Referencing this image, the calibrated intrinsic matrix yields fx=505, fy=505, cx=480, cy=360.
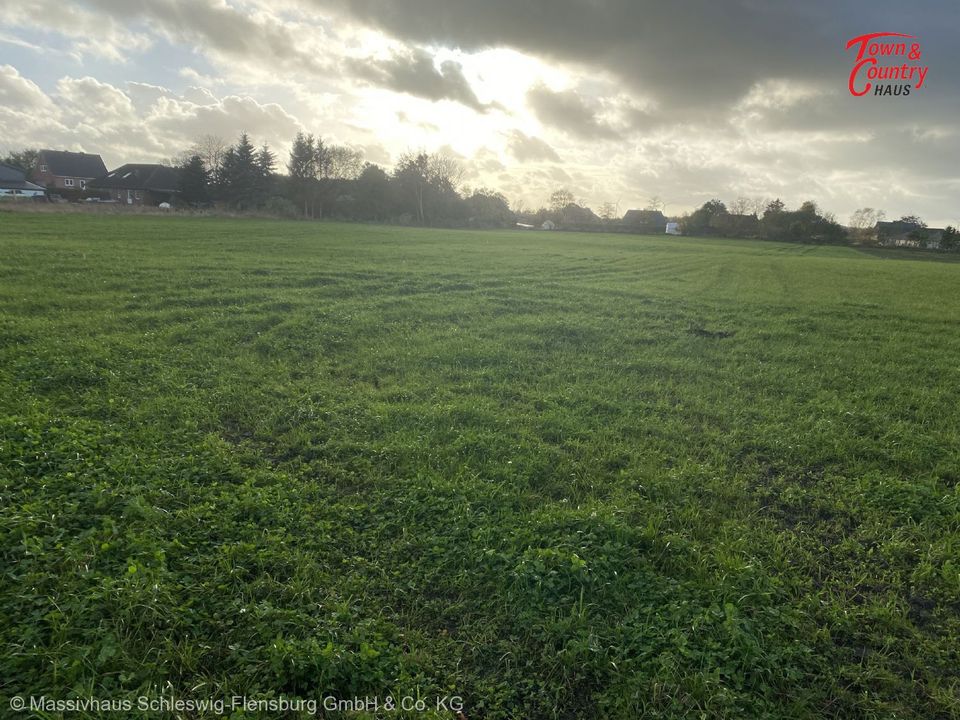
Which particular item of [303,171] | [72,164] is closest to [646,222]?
[303,171]

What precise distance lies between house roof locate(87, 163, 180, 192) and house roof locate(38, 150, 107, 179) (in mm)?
6003

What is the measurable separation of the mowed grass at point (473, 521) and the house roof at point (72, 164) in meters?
99.1

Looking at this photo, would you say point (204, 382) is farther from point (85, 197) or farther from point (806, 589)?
point (85, 197)

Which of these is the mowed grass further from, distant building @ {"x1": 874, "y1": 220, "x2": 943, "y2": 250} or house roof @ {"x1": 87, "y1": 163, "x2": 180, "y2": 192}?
distant building @ {"x1": 874, "y1": 220, "x2": 943, "y2": 250}

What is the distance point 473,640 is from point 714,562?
255 cm

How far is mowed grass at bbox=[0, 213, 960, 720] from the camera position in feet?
12.3

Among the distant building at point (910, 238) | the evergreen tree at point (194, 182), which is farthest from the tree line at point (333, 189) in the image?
the distant building at point (910, 238)

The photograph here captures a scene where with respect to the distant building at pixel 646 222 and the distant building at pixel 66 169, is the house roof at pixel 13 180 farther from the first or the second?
the distant building at pixel 646 222

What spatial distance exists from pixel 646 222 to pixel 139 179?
97.5 m

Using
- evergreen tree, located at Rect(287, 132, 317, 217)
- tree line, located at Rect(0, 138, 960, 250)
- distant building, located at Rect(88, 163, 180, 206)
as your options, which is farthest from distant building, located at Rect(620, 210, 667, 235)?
distant building, located at Rect(88, 163, 180, 206)

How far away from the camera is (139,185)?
262 ft

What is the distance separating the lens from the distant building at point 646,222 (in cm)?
10131

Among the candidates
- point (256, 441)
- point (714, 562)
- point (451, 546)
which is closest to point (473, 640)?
point (451, 546)

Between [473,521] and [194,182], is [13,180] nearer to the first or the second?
[194,182]
